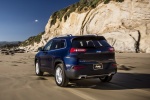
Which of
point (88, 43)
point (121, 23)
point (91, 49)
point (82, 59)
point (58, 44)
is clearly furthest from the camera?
point (121, 23)

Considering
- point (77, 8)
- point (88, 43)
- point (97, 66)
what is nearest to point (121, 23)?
point (77, 8)

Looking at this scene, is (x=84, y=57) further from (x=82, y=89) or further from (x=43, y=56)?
(x=43, y=56)

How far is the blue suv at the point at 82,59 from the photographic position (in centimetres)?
871

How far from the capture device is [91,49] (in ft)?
29.0

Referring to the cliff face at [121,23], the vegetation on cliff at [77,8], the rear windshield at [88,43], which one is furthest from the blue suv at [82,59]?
the vegetation on cliff at [77,8]

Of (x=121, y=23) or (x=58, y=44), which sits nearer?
(x=58, y=44)

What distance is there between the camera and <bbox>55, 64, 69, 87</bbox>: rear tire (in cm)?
915

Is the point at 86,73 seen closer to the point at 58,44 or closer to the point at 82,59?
the point at 82,59

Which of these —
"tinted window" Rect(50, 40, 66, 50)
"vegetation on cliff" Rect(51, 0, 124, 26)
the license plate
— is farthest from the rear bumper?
"vegetation on cliff" Rect(51, 0, 124, 26)

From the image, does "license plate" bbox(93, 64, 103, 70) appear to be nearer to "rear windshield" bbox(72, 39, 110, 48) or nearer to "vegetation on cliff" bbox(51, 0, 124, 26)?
"rear windshield" bbox(72, 39, 110, 48)

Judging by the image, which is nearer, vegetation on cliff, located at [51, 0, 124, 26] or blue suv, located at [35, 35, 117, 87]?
blue suv, located at [35, 35, 117, 87]

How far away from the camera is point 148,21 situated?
2978 centimetres

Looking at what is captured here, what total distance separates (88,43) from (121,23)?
2407 centimetres

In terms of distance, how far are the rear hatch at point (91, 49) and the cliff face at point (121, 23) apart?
18.4m
